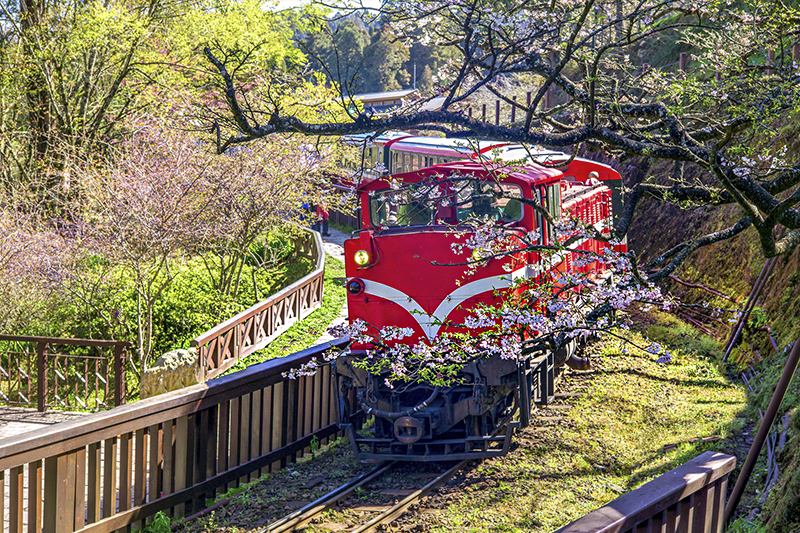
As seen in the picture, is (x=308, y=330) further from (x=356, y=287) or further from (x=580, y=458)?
(x=580, y=458)

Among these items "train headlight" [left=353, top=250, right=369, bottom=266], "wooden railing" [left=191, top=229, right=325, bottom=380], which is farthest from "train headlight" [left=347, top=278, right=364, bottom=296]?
"wooden railing" [left=191, top=229, right=325, bottom=380]

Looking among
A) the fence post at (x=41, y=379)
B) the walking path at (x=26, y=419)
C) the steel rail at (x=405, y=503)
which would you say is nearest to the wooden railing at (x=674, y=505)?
the steel rail at (x=405, y=503)

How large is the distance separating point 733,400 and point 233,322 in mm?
8647

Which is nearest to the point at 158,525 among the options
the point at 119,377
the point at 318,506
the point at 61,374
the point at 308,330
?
the point at 318,506

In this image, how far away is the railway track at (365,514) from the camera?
6.42m

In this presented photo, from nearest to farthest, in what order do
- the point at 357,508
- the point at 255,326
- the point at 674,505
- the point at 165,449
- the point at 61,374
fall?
the point at 674,505 < the point at 165,449 < the point at 357,508 < the point at 61,374 < the point at 255,326

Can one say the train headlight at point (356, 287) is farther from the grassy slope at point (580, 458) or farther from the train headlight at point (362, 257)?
the grassy slope at point (580, 458)

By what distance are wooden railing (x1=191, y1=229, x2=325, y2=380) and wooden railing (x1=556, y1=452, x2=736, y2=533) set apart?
946 cm

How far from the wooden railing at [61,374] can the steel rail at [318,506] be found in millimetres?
5441

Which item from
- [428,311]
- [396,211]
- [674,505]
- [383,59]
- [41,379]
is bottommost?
[41,379]

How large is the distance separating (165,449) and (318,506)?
162 centimetres

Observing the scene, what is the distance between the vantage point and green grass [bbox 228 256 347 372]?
44.8ft

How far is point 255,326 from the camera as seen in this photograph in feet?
45.9

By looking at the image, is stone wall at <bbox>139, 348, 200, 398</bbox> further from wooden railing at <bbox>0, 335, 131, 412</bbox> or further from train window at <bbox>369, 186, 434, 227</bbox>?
train window at <bbox>369, 186, 434, 227</bbox>
